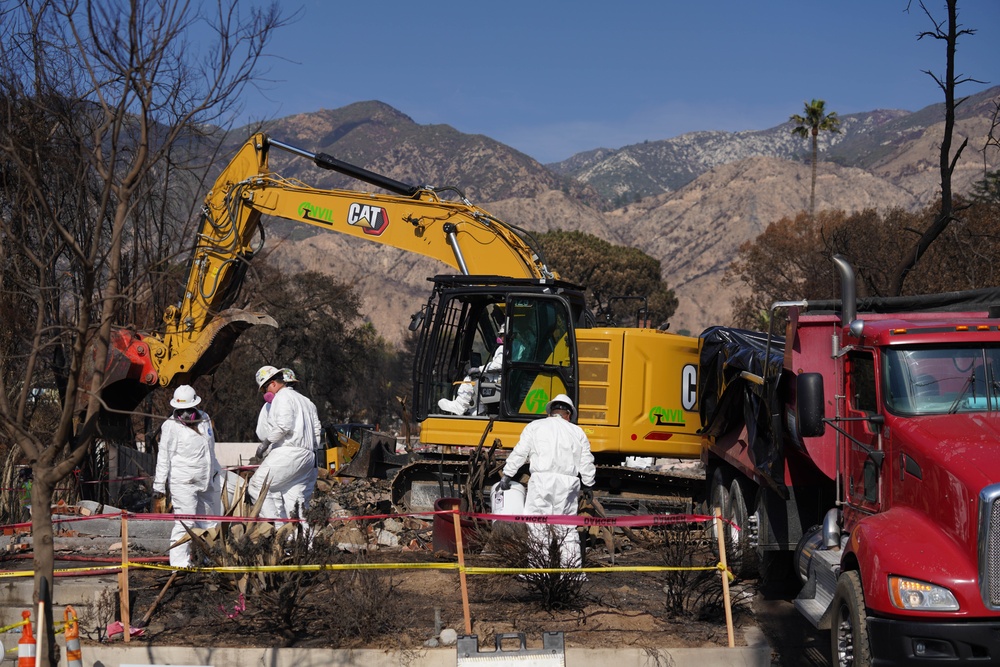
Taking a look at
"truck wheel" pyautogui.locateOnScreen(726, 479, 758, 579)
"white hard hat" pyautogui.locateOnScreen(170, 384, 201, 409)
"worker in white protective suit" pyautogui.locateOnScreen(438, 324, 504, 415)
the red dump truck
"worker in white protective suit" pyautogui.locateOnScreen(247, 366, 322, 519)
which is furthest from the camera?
"worker in white protective suit" pyautogui.locateOnScreen(438, 324, 504, 415)

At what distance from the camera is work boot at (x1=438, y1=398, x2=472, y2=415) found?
44.7 ft

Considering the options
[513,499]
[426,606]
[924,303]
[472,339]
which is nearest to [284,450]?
[513,499]

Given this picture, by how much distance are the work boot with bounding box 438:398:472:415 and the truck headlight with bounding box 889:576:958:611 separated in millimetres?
7372

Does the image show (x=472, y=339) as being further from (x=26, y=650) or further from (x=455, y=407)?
(x=26, y=650)

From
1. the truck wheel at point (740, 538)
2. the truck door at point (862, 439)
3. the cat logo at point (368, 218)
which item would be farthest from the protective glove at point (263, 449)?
the truck door at point (862, 439)

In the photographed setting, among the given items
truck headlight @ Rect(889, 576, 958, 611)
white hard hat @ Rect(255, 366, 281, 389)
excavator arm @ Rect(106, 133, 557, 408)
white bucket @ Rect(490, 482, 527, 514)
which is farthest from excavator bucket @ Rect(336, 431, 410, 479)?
truck headlight @ Rect(889, 576, 958, 611)

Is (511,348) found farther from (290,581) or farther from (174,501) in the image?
(290,581)

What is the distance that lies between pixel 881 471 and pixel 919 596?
5.11 ft

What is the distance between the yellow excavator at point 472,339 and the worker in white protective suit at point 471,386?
0.08m

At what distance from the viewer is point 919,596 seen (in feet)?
22.2

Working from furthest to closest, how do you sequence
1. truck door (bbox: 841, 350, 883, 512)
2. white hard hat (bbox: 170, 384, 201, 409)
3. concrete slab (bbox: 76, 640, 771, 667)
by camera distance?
white hard hat (bbox: 170, 384, 201, 409), truck door (bbox: 841, 350, 883, 512), concrete slab (bbox: 76, 640, 771, 667)

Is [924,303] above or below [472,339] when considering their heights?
above

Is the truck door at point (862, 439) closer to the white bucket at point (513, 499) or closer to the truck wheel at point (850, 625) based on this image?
the truck wheel at point (850, 625)

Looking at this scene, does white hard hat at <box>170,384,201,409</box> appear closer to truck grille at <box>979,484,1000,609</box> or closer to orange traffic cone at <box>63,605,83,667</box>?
orange traffic cone at <box>63,605,83,667</box>
